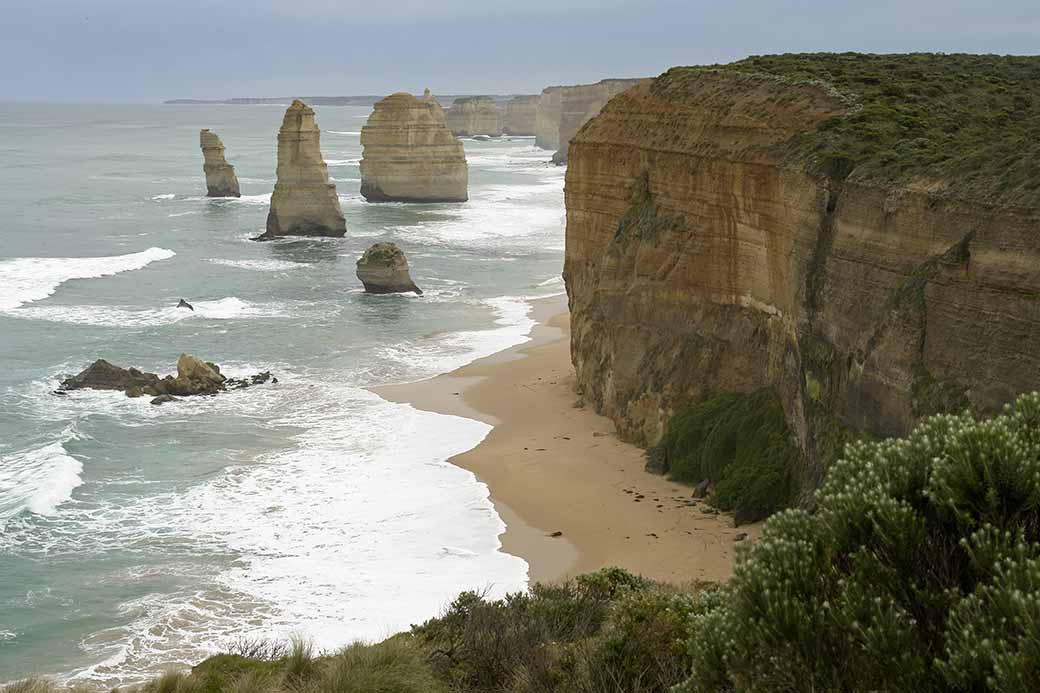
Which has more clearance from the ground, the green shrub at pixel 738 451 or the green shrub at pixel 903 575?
the green shrub at pixel 903 575

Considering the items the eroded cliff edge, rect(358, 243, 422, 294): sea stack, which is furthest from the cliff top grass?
rect(358, 243, 422, 294): sea stack

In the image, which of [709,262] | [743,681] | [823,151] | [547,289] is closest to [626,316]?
[709,262]

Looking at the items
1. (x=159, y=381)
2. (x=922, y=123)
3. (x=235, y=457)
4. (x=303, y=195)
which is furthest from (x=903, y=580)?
(x=303, y=195)

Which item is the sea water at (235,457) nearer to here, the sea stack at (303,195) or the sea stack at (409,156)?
the sea stack at (303,195)

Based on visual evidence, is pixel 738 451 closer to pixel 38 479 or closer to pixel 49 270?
pixel 38 479

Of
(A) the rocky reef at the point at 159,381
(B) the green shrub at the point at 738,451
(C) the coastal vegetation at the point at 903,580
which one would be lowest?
(A) the rocky reef at the point at 159,381

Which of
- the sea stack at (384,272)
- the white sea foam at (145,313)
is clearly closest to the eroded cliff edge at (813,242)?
the white sea foam at (145,313)
